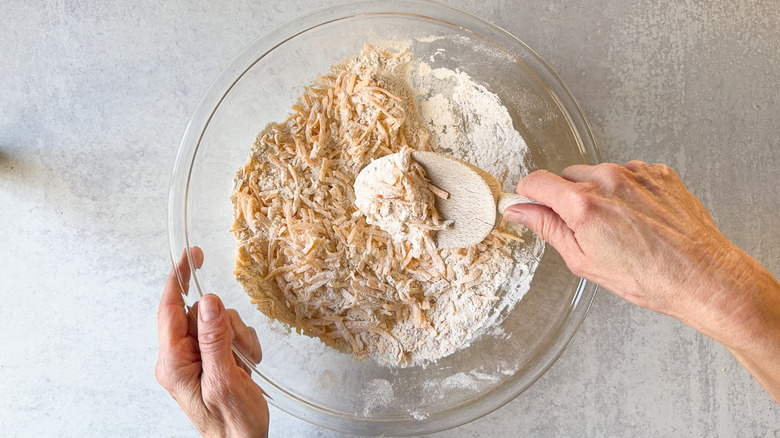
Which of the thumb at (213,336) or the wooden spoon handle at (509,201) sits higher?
the wooden spoon handle at (509,201)

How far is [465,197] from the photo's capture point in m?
1.30

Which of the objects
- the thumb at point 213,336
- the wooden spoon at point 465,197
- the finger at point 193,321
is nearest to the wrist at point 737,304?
the wooden spoon at point 465,197

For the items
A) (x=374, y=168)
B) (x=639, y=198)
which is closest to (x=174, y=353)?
(x=374, y=168)

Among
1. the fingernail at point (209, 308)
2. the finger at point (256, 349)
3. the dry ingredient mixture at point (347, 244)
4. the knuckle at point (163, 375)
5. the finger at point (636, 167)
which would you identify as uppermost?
the finger at point (636, 167)

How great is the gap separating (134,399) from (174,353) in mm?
494

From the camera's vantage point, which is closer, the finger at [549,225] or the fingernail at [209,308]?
the finger at [549,225]

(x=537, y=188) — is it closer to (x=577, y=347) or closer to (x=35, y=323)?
(x=577, y=347)

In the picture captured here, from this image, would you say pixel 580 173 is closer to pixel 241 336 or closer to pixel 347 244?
pixel 347 244

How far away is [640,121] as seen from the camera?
5.27 feet

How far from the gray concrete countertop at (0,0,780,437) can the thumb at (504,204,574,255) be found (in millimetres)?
597

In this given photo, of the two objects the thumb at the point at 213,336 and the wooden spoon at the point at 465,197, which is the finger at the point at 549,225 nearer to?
the wooden spoon at the point at 465,197

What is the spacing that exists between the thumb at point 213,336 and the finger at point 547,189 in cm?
84

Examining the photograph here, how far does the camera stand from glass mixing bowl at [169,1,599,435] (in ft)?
4.80

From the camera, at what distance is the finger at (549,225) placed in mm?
1122
